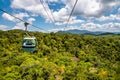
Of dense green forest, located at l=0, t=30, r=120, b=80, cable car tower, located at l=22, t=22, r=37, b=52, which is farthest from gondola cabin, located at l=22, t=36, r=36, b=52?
dense green forest, located at l=0, t=30, r=120, b=80

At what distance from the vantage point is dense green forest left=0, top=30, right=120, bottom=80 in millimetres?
45537

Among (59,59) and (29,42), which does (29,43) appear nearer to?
(29,42)

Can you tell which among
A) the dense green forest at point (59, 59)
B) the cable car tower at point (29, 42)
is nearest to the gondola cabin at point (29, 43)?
the cable car tower at point (29, 42)

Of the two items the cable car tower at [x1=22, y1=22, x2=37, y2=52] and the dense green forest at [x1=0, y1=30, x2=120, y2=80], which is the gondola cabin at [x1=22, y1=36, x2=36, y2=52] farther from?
the dense green forest at [x1=0, y1=30, x2=120, y2=80]

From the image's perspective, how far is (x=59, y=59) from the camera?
6994cm

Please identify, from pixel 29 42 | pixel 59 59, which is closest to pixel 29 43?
pixel 29 42

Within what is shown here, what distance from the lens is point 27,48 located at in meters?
17.2

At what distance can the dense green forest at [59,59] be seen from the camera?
45.5 meters

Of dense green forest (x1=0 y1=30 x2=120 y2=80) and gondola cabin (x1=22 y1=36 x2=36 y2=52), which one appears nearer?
gondola cabin (x1=22 y1=36 x2=36 y2=52)

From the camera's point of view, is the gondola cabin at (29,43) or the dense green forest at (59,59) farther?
the dense green forest at (59,59)

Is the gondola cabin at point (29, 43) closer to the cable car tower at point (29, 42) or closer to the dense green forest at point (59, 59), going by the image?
the cable car tower at point (29, 42)

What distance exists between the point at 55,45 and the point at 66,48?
6.30 meters

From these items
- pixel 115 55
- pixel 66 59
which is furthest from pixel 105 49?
pixel 66 59

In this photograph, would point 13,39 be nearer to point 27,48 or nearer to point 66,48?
point 66,48
